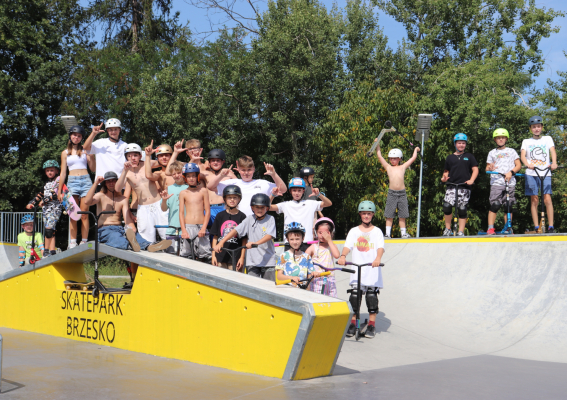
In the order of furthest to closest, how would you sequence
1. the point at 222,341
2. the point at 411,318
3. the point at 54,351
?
the point at 411,318 < the point at 54,351 < the point at 222,341

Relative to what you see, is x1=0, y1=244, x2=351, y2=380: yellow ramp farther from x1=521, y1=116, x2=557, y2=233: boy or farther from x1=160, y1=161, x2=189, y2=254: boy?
x1=521, y1=116, x2=557, y2=233: boy

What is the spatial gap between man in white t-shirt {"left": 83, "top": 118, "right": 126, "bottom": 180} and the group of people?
0.6 inches

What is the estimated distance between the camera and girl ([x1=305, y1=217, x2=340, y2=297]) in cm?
703

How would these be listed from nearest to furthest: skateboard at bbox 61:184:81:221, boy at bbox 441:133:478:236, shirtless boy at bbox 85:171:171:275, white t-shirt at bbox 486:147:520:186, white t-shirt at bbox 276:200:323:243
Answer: shirtless boy at bbox 85:171:171:275, white t-shirt at bbox 276:200:323:243, skateboard at bbox 61:184:81:221, white t-shirt at bbox 486:147:520:186, boy at bbox 441:133:478:236

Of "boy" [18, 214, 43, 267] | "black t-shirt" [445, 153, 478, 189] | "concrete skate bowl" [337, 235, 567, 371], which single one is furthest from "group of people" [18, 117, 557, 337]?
"boy" [18, 214, 43, 267]

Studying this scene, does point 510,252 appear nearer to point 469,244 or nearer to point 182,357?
point 469,244

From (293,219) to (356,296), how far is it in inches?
54.2

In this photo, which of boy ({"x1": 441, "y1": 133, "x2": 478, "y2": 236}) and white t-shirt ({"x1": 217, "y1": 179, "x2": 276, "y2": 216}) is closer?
white t-shirt ({"x1": 217, "y1": 179, "x2": 276, "y2": 216})

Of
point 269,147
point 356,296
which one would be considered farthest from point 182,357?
point 269,147

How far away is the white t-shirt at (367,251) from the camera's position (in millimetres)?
7340

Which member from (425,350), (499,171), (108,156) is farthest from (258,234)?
(499,171)

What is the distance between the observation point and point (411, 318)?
28.1 ft

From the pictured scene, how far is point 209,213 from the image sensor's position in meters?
7.59

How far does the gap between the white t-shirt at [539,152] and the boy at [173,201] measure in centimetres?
631
